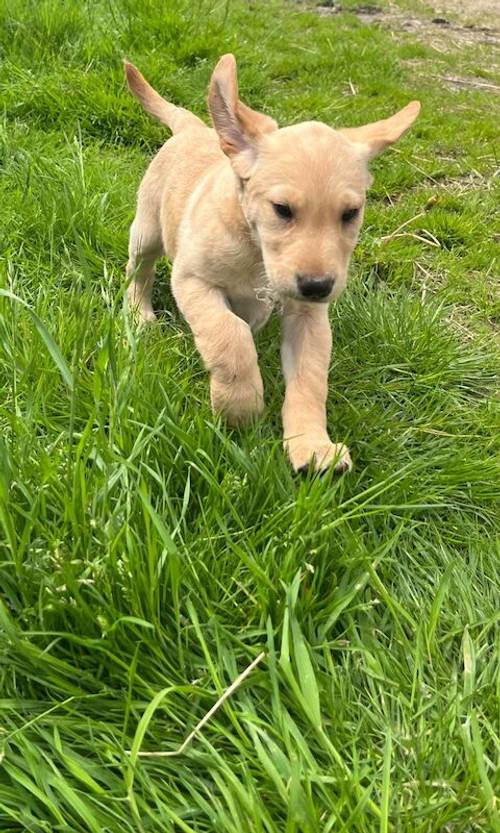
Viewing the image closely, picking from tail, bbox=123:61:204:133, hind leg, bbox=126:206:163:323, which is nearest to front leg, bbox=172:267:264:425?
hind leg, bbox=126:206:163:323

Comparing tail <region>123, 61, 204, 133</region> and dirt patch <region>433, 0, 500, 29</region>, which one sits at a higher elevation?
tail <region>123, 61, 204, 133</region>

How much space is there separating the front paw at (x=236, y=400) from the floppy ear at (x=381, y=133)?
947 millimetres

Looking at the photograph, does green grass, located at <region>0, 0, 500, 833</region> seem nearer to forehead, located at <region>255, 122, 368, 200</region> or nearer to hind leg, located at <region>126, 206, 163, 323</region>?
hind leg, located at <region>126, 206, 163, 323</region>

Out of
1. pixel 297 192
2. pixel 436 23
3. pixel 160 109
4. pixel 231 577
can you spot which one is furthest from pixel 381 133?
pixel 436 23

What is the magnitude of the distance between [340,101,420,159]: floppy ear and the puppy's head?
9 centimetres

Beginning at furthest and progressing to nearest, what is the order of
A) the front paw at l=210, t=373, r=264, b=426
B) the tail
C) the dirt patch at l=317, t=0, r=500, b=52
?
the dirt patch at l=317, t=0, r=500, b=52 → the tail → the front paw at l=210, t=373, r=264, b=426

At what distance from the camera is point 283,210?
7.46ft

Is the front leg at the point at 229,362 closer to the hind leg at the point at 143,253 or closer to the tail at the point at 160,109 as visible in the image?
the hind leg at the point at 143,253

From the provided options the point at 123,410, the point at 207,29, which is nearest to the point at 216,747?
the point at 123,410

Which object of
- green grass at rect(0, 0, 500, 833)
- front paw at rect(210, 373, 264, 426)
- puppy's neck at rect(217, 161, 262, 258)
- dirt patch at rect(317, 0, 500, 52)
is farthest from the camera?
dirt patch at rect(317, 0, 500, 52)

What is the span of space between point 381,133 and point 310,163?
567 millimetres

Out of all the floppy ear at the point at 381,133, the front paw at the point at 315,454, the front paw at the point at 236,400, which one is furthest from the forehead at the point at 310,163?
the front paw at the point at 315,454

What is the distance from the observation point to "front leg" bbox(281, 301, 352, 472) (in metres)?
2.30

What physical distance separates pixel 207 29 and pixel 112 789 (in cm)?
564
